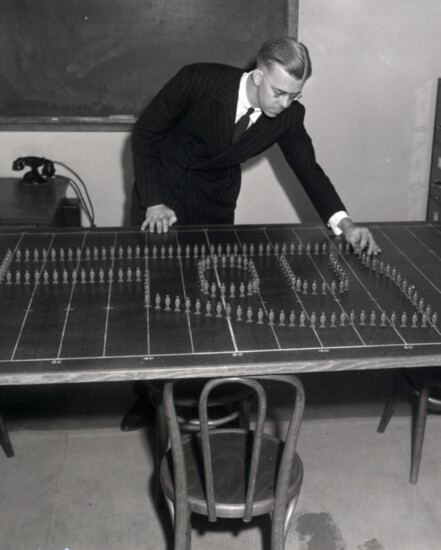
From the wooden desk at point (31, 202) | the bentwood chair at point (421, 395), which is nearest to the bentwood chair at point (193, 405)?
the bentwood chair at point (421, 395)

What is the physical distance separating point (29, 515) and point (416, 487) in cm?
152

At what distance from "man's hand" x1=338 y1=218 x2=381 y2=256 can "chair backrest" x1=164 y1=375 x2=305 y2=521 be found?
1097 millimetres

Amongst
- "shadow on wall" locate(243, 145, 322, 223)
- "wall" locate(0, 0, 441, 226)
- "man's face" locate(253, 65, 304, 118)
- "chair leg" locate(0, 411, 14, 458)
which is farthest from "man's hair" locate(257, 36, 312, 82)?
"shadow on wall" locate(243, 145, 322, 223)

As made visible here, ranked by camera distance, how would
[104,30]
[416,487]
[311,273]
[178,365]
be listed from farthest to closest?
[104,30], [416,487], [311,273], [178,365]

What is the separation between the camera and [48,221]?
3.74 meters

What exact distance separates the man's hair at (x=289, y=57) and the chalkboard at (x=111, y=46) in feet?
6.25

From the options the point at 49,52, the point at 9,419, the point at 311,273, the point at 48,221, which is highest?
the point at 49,52

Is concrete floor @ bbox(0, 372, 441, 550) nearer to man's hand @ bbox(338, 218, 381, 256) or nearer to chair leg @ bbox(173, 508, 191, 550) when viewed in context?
chair leg @ bbox(173, 508, 191, 550)

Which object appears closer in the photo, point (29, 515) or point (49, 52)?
point (29, 515)

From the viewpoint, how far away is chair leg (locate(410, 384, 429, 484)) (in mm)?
2947

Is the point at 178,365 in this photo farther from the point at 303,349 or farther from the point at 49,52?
the point at 49,52

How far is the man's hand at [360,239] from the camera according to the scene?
3.00 m

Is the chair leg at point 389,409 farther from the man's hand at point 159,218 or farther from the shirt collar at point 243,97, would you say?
the shirt collar at point 243,97

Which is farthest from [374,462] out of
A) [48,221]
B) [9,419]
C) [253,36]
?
[253,36]
